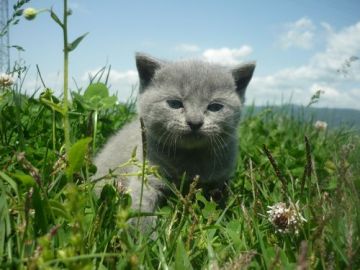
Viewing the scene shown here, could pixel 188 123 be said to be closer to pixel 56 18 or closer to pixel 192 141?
pixel 192 141

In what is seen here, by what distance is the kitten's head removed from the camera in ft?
7.30

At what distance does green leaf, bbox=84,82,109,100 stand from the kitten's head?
0.28 metres

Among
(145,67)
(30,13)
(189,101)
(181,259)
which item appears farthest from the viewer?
(145,67)

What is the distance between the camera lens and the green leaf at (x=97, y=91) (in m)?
2.26

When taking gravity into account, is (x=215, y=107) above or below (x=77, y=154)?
above

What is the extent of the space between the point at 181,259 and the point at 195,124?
955mm

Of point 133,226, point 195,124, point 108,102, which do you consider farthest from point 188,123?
point 133,226

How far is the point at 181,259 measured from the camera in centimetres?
132

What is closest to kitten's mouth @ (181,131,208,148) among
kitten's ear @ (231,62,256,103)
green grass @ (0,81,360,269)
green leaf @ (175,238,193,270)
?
green grass @ (0,81,360,269)

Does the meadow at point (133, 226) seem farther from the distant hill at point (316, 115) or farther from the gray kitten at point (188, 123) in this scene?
the distant hill at point (316, 115)

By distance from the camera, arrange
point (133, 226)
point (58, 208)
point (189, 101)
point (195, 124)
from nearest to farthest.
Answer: point (58, 208)
point (133, 226)
point (195, 124)
point (189, 101)

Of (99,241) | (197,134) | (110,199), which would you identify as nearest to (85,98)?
(197,134)

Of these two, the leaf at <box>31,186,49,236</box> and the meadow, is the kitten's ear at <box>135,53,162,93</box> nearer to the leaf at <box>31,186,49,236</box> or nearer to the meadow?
the meadow

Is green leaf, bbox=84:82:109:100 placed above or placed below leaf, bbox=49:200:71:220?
above
